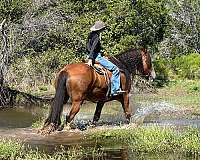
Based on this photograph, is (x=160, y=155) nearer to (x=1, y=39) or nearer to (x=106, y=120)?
(x=106, y=120)

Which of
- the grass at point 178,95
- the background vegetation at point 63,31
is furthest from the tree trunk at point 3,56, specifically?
the grass at point 178,95

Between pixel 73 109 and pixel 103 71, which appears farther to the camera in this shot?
pixel 103 71

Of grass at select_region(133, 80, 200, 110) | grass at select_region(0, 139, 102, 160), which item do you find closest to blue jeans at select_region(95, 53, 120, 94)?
grass at select_region(0, 139, 102, 160)

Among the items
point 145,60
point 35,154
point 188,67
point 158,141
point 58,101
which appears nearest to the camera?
point 35,154

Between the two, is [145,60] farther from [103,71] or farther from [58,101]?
[58,101]

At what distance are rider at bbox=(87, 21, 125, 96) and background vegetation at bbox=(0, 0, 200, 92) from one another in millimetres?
6936

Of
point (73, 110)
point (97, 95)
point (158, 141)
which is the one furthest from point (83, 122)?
point (158, 141)

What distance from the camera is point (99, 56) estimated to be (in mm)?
12664

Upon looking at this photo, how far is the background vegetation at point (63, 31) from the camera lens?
19688 millimetres

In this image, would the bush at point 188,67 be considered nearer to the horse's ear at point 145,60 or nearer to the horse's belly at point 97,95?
the horse's ear at point 145,60

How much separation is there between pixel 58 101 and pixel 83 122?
2.16 meters

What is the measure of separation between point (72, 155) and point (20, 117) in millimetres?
7618

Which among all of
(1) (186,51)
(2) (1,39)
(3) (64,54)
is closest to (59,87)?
(2) (1,39)

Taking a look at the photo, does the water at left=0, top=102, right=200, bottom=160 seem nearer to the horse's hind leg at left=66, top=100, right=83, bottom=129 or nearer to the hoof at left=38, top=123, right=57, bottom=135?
the hoof at left=38, top=123, right=57, bottom=135
